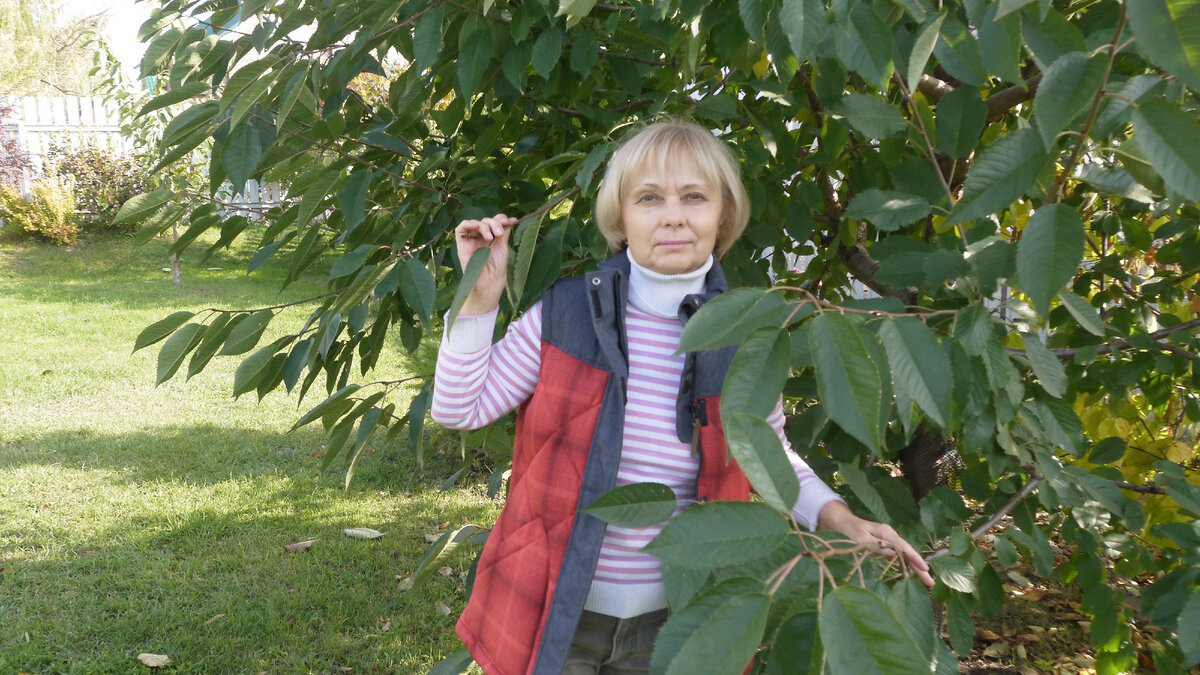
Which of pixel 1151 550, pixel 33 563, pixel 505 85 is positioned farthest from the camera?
pixel 33 563

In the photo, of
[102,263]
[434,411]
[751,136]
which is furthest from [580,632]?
[102,263]

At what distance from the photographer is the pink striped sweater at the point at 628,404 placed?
4.90 ft

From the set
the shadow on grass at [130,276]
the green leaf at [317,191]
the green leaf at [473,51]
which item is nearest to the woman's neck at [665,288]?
the green leaf at [473,51]

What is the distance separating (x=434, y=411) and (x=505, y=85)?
2.69 feet

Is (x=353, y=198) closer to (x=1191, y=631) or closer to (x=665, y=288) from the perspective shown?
(x=665, y=288)

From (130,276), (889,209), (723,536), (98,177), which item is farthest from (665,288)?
(98,177)

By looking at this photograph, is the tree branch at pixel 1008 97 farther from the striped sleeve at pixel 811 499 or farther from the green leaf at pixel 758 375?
the green leaf at pixel 758 375

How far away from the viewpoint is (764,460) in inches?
29.3

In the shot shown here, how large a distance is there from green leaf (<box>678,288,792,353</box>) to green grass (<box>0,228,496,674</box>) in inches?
98.3

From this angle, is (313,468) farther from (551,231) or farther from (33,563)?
(551,231)

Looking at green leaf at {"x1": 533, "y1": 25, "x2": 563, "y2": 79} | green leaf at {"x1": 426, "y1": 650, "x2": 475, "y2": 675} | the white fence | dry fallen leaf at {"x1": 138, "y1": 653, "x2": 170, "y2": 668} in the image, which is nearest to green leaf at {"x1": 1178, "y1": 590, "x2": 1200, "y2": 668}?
green leaf at {"x1": 426, "y1": 650, "x2": 475, "y2": 675}

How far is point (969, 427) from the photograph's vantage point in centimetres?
129

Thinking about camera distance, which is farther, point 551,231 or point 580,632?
point 551,231

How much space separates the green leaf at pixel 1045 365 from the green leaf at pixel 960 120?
321 millimetres
